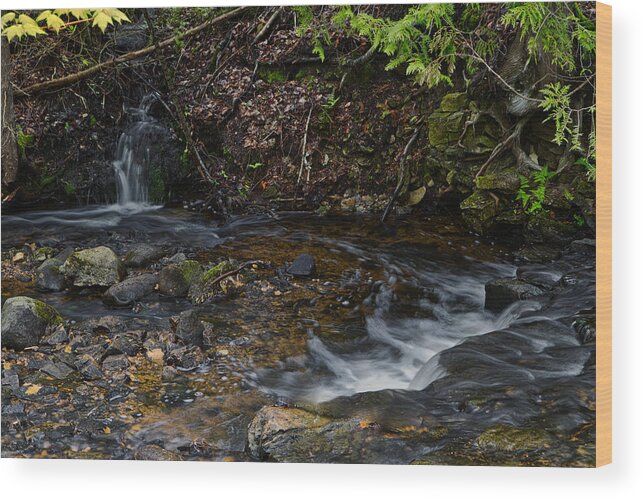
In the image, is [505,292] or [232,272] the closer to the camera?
[505,292]

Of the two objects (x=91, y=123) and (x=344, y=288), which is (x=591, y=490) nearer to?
(x=344, y=288)

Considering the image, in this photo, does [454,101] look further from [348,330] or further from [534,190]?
[348,330]

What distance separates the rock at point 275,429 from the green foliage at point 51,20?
260cm

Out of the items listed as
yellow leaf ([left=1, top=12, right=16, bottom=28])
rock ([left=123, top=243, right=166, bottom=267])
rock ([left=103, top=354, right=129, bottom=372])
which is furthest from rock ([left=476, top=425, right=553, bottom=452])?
yellow leaf ([left=1, top=12, right=16, bottom=28])

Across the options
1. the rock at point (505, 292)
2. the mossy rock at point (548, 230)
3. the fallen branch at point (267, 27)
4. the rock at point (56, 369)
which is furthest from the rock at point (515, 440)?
the fallen branch at point (267, 27)

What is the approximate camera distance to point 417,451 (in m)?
3.71

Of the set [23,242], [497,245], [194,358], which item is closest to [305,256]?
[194,358]

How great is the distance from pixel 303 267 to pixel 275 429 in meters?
1.03

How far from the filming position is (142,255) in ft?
14.0

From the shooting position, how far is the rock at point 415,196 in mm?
4078

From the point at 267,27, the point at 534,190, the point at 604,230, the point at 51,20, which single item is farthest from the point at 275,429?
the point at 51,20

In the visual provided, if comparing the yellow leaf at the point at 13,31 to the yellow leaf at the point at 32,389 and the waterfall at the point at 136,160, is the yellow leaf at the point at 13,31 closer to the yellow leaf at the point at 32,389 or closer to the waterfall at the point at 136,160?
the waterfall at the point at 136,160

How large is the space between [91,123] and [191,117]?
65cm

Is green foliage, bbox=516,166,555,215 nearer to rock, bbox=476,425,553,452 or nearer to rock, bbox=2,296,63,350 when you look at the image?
rock, bbox=476,425,553,452
